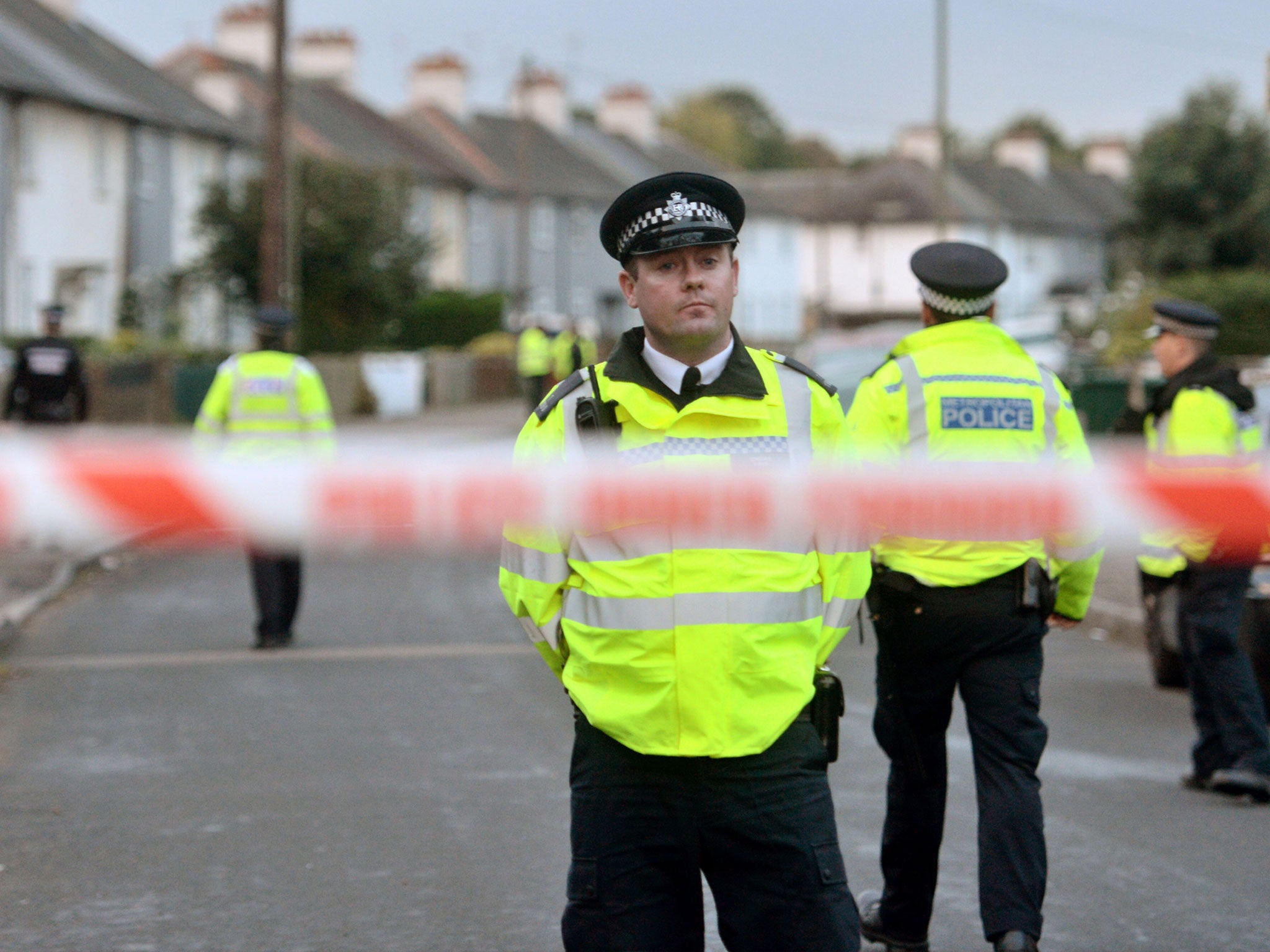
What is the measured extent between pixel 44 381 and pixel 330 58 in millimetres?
46220

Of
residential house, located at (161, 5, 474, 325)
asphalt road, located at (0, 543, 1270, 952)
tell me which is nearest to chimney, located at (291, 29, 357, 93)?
residential house, located at (161, 5, 474, 325)

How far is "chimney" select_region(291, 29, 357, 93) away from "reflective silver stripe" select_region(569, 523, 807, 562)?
57.1 m

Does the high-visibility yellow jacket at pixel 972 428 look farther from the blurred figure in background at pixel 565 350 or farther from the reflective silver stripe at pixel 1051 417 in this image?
the blurred figure in background at pixel 565 350

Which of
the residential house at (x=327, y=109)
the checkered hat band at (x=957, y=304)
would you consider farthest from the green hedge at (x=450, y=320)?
the checkered hat band at (x=957, y=304)

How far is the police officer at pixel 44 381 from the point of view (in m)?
14.6

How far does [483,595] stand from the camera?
13.2 m

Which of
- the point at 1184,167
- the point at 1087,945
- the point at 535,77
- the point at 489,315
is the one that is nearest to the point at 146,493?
the point at 1087,945

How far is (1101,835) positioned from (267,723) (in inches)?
147

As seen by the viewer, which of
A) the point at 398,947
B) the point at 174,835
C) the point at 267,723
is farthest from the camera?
the point at 267,723

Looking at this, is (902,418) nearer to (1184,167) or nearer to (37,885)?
(37,885)

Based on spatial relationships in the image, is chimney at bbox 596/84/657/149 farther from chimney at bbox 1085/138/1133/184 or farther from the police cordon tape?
the police cordon tape

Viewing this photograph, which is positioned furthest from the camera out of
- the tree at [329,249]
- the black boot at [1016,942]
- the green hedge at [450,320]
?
the green hedge at [450,320]

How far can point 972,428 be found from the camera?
4.84m

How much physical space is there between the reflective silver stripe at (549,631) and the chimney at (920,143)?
80.5m
